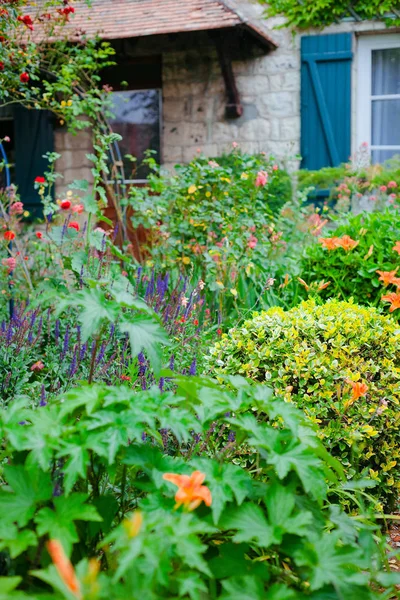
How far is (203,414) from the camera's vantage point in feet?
4.95

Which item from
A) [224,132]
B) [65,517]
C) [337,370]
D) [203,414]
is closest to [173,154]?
[224,132]

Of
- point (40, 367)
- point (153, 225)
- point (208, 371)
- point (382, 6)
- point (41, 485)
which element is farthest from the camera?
point (382, 6)

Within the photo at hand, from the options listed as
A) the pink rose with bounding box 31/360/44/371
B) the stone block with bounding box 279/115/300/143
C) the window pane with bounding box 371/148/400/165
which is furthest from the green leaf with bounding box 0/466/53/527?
the window pane with bounding box 371/148/400/165

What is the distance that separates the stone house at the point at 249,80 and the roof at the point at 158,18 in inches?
0.6

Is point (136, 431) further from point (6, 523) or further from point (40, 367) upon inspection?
point (40, 367)

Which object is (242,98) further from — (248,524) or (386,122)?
(248,524)

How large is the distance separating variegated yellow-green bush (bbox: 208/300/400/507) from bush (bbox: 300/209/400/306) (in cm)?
100

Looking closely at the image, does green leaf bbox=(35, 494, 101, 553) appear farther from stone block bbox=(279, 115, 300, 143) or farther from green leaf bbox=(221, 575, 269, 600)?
stone block bbox=(279, 115, 300, 143)

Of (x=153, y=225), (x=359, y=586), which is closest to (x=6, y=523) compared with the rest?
(x=359, y=586)

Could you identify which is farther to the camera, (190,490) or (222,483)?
(222,483)

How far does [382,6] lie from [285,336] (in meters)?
5.84

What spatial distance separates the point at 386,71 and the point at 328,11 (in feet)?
3.12

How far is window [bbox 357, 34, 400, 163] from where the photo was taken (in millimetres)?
7871

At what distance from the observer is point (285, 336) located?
2746 mm
